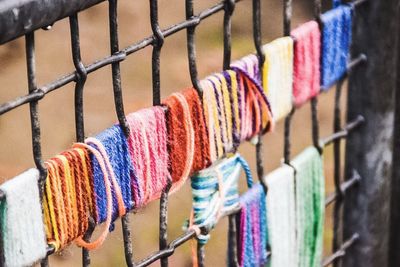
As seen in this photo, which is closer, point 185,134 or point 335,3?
point 185,134

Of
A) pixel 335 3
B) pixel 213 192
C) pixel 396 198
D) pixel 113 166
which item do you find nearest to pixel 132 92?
pixel 396 198

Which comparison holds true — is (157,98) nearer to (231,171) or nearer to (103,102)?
(231,171)

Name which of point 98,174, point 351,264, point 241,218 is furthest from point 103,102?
point 98,174

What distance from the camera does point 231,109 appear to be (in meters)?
0.79

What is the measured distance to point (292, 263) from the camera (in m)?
0.93

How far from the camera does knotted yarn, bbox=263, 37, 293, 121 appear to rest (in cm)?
83

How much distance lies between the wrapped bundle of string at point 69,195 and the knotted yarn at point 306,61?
0.26 metres

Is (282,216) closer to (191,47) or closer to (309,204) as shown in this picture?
(309,204)

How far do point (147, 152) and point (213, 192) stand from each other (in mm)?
106

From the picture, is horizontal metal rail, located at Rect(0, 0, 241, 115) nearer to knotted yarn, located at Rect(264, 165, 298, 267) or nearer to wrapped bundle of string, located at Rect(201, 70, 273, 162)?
wrapped bundle of string, located at Rect(201, 70, 273, 162)

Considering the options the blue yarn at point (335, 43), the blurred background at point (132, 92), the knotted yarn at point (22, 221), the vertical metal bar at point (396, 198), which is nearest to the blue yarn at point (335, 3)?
the blue yarn at point (335, 43)

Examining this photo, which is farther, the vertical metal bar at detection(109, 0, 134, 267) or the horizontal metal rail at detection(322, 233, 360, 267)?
the horizontal metal rail at detection(322, 233, 360, 267)

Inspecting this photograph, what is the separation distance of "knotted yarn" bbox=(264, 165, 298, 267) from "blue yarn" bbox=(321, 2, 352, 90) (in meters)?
0.11

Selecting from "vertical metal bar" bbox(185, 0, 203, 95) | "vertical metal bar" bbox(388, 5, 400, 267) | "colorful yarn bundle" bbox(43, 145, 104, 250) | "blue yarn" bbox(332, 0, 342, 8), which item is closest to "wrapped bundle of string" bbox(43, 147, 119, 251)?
"colorful yarn bundle" bbox(43, 145, 104, 250)
